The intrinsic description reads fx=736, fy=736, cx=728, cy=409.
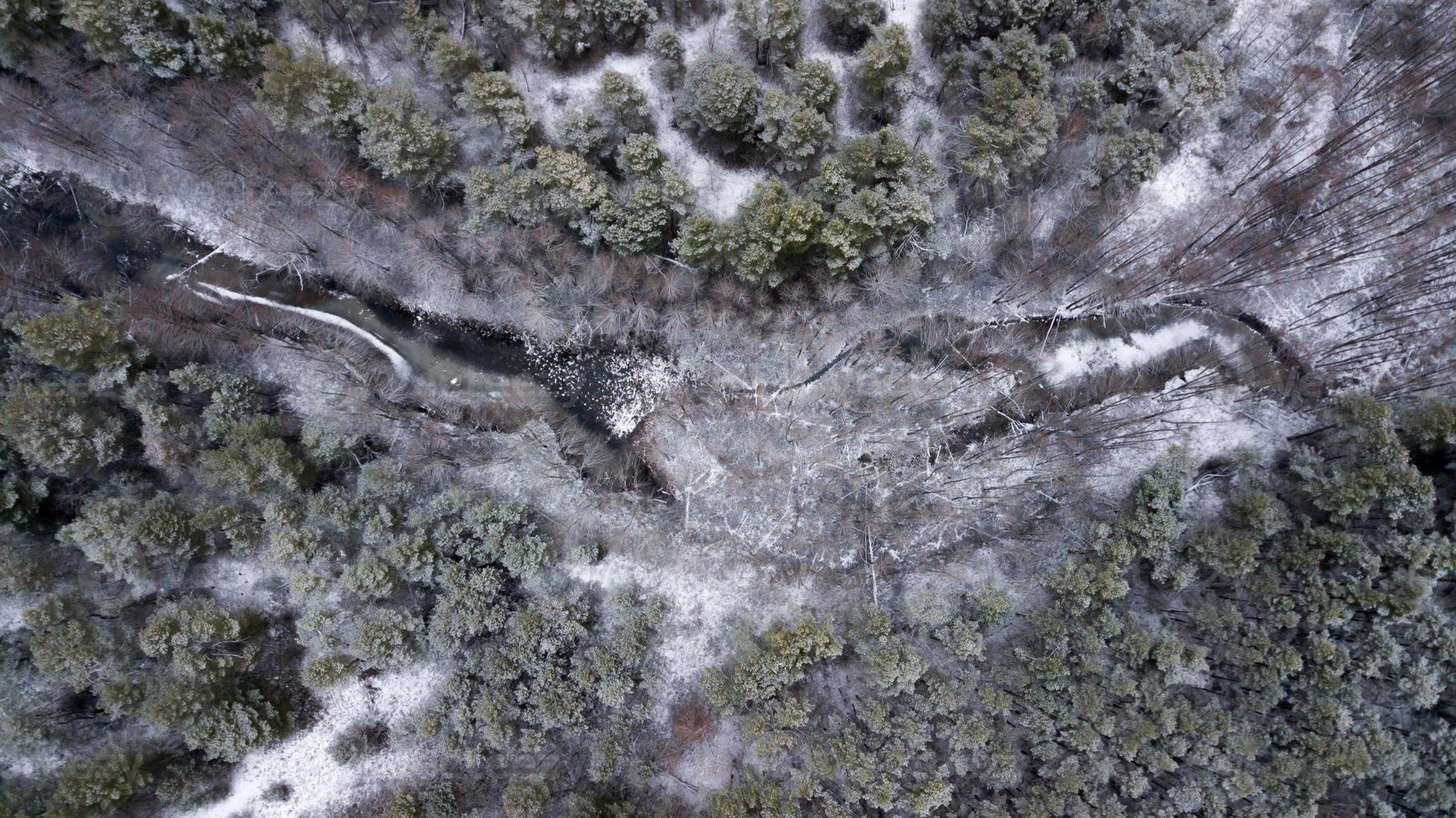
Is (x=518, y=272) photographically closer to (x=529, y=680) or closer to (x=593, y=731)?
(x=529, y=680)

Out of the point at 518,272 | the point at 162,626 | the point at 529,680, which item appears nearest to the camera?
the point at 162,626

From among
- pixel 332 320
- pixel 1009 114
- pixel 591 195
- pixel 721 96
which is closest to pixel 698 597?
pixel 591 195

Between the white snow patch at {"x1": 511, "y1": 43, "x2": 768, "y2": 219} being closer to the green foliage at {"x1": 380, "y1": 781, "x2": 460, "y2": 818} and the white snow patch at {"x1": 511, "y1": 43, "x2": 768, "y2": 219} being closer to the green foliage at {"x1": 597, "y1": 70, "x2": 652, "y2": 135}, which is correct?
the green foliage at {"x1": 597, "y1": 70, "x2": 652, "y2": 135}

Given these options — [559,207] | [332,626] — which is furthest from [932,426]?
[332,626]

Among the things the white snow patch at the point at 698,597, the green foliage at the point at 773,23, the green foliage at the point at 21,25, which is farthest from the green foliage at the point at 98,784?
the green foliage at the point at 773,23

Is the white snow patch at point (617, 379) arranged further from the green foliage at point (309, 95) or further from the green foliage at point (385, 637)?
the green foliage at point (309, 95)

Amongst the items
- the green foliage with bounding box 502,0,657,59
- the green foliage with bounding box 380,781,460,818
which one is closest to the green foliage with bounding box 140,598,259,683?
the green foliage with bounding box 380,781,460,818
